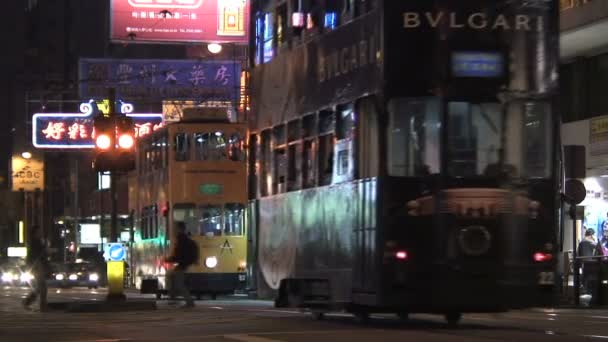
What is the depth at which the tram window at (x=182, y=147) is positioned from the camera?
98.1 ft

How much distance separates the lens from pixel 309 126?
16.2 meters

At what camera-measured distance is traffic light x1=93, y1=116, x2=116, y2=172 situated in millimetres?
21719

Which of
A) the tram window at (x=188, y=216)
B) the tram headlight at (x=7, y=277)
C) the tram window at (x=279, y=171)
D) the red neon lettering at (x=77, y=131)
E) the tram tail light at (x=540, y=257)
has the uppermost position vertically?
the red neon lettering at (x=77, y=131)

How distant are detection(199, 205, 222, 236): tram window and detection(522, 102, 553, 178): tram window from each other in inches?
665

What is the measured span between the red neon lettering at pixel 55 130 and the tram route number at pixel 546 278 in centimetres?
3820

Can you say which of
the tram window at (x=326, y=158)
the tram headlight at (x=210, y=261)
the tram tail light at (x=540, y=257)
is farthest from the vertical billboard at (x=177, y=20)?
the tram tail light at (x=540, y=257)

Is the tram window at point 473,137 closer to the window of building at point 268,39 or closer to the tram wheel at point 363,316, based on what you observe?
the tram wheel at point 363,316

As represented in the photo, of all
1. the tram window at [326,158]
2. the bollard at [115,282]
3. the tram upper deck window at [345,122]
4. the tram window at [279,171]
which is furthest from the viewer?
the bollard at [115,282]

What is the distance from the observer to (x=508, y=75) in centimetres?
1390

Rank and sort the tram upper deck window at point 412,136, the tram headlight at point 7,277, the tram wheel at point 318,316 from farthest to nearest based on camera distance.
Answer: the tram headlight at point 7,277 → the tram wheel at point 318,316 → the tram upper deck window at point 412,136

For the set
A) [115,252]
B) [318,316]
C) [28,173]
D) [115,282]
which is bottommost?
[318,316]

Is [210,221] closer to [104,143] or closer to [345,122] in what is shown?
[104,143]

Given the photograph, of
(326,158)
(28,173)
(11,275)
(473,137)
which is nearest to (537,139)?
(473,137)

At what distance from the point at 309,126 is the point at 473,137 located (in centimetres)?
306
